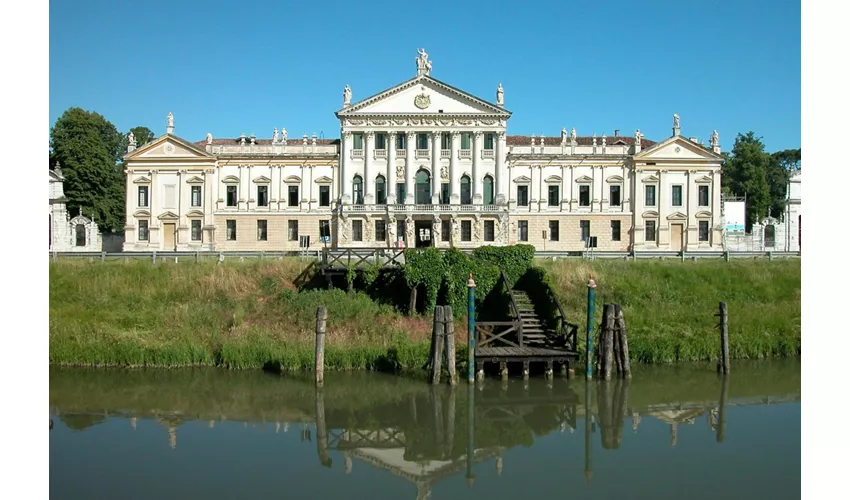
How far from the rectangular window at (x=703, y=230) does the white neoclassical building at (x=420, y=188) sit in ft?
A: 0.22

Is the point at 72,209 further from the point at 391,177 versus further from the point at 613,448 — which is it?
the point at 613,448

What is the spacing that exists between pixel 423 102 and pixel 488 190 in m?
7.28

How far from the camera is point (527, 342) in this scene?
21141 millimetres

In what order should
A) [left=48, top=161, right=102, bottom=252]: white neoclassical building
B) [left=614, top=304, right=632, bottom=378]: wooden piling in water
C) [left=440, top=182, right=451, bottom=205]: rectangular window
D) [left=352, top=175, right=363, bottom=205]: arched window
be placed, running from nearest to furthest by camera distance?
[left=614, top=304, right=632, bottom=378]: wooden piling in water < [left=48, top=161, right=102, bottom=252]: white neoclassical building < [left=440, top=182, right=451, bottom=205]: rectangular window < [left=352, top=175, right=363, bottom=205]: arched window

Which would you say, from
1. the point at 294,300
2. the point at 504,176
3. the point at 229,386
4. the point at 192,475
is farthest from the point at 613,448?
the point at 504,176

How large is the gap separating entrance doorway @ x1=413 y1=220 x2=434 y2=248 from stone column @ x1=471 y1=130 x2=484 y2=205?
3.46 meters

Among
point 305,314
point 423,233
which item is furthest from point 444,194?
point 305,314

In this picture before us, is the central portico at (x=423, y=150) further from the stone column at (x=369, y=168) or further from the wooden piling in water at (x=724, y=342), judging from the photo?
the wooden piling in water at (x=724, y=342)

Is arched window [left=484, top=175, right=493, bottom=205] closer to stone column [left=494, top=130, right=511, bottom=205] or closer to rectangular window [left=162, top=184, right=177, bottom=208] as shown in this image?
stone column [left=494, top=130, right=511, bottom=205]

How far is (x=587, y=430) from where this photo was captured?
1619 centimetres

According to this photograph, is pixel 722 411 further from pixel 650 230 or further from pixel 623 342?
pixel 650 230

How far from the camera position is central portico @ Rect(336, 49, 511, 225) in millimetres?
43188

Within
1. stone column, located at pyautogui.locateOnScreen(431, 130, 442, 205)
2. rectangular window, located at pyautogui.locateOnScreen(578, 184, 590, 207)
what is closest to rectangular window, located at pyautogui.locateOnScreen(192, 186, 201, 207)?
stone column, located at pyautogui.locateOnScreen(431, 130, 442, 205)

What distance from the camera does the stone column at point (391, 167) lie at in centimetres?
4369
